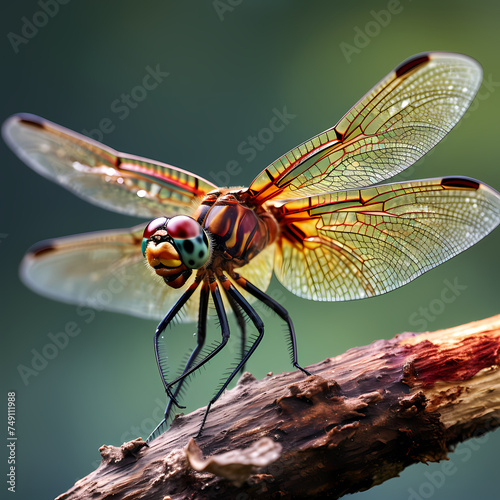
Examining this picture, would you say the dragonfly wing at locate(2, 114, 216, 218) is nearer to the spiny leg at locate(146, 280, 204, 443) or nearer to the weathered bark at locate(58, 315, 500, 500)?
the spiny leg at locate(146, 280, 204, 443)

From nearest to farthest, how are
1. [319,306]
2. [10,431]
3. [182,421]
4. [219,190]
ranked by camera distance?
[182,421], [219,190], [10,431], [319,306]

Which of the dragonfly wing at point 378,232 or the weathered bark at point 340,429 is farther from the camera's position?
the dragonfly wing at point 378,232

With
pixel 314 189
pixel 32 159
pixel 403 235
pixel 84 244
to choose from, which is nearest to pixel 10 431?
pixel 84 244

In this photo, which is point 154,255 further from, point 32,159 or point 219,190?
point 32,159

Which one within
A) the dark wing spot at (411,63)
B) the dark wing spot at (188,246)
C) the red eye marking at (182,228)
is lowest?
the dark wing spot at (188,246)
